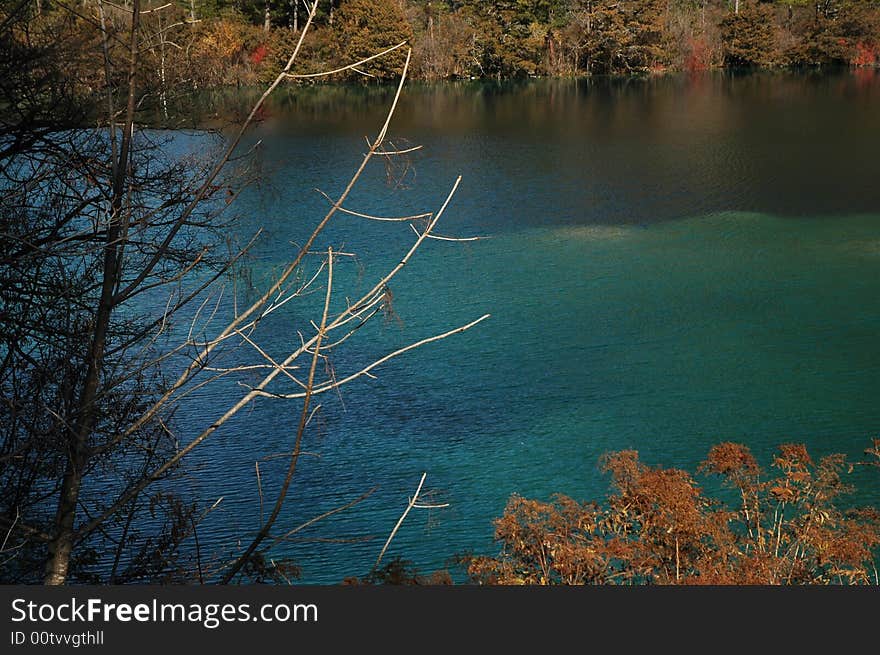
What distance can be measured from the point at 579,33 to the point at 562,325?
24.7 metres

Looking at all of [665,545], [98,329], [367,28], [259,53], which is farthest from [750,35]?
[98,329]

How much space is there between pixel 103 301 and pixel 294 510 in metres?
4.42

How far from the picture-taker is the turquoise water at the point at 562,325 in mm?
7562

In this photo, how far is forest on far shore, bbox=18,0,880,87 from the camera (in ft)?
98.1

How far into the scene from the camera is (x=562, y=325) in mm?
10805

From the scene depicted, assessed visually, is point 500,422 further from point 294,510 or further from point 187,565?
point 187,565

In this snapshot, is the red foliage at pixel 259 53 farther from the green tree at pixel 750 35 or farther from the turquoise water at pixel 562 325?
the green tree at pixel 750 35

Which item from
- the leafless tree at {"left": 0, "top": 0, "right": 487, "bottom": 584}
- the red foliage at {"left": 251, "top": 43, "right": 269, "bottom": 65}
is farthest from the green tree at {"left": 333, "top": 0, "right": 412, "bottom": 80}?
the leafless tree at {"left": 0, "top": 0, "right": 487, "bottom": 584}

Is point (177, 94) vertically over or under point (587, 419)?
over

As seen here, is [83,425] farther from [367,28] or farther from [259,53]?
[367,28]

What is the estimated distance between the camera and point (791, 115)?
77.5 ft

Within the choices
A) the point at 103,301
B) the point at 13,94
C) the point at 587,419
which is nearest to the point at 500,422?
the point at 587,419

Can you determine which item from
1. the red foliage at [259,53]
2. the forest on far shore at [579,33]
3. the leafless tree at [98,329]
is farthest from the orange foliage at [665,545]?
the forest on far shore at [579,33]

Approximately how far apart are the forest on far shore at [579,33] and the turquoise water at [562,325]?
32.3 ft
